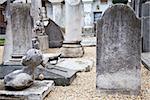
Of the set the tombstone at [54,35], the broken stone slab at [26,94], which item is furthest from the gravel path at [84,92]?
the tombstone at [54,35]

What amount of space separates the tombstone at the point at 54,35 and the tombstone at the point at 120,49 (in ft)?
26.4

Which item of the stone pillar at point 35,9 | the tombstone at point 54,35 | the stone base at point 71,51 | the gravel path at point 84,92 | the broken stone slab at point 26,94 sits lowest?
the gravel path at point 84,92

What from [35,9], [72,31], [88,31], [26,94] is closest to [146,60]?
[72,31]

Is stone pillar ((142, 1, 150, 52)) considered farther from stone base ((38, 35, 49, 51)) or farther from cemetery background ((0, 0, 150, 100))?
stone base ((38, 35, 49, 51))

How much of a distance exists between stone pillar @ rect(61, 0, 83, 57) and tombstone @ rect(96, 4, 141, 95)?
15.3 feet

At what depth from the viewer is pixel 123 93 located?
5.06m

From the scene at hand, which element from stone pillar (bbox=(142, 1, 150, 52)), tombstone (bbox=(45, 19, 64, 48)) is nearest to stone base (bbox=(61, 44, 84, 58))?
stone pillar (bbox=(142, 1, 150, 52))

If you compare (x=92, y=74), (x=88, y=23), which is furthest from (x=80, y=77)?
(x=88, y=23)

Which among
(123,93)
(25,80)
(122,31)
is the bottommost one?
(123,93)

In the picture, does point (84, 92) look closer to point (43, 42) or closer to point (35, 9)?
point (43, 42)

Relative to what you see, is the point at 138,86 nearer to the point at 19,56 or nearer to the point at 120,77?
the point at 120,77

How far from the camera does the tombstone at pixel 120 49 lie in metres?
4.98

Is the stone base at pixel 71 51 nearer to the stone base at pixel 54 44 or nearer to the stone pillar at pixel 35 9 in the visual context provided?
the stone pillar at pixel 35 9

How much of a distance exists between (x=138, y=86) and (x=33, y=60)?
1.79 m
